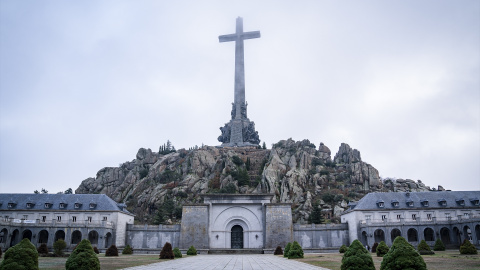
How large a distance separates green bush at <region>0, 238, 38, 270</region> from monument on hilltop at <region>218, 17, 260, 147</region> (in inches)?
3512

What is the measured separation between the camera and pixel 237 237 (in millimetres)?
46875

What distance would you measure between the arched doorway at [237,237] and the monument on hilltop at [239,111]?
5685cm

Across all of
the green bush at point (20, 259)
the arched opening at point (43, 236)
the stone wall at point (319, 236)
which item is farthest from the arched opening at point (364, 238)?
the arched opening at point (43, 236)

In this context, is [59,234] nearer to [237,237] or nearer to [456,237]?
[237,237]

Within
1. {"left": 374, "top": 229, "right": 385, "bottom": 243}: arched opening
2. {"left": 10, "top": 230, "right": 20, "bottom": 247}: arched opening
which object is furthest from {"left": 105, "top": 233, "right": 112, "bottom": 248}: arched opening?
{"left": 374, "top": 229, "right": 385, "bottom": 243}: arched opening

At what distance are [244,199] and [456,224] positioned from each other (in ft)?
99.0

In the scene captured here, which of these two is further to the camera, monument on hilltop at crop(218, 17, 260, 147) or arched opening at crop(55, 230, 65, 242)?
monument on hilltop at crop(218, 17, 260, 147)

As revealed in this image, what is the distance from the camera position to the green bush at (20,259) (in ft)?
45.3

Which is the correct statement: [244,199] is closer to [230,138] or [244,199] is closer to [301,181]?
[301,181]

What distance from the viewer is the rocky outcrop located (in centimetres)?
7694

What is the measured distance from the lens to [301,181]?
79812 mm

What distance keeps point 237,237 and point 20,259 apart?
34921 millimetres

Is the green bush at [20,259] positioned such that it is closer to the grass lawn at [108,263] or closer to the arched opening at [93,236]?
the grass lawn at [108,263]

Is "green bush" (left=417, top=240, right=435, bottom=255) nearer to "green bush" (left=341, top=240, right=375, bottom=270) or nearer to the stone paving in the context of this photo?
the stone paving
